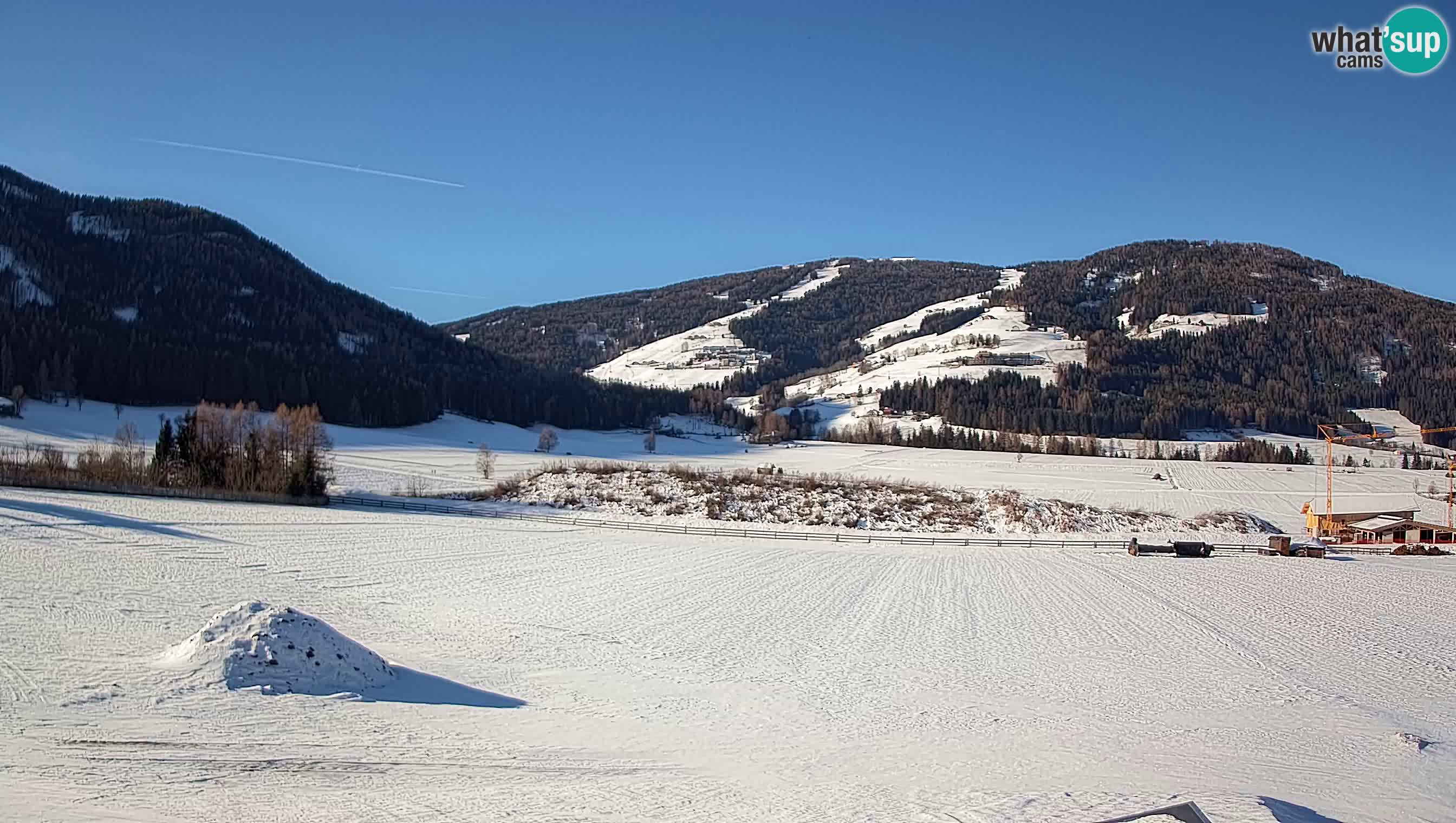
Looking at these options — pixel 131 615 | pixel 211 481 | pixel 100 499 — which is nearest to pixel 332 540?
pixel 100 499

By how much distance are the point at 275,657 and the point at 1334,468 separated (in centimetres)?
11781

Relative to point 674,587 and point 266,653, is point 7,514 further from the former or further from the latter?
point 266,653

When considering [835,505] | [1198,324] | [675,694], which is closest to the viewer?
[675,694]

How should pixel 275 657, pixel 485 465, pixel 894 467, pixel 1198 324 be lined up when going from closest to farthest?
1. pixel 275 657
2. pixel 485 465
3. pixel 894 467
4. pixel 1198 324

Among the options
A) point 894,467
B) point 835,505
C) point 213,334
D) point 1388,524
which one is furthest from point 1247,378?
point 213,334

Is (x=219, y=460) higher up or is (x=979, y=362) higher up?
(x=979, y=362)

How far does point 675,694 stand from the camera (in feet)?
50.5

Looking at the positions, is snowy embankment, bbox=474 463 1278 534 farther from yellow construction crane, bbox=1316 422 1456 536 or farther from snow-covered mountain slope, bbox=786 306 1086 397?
snow-covered mountain slope, bbox=786 306 1086 397

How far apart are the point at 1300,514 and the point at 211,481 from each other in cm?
7557

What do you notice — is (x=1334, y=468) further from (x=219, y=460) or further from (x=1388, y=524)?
(x=219, y=460)

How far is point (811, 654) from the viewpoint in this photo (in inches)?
766

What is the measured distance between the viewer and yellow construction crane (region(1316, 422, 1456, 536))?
198 ft

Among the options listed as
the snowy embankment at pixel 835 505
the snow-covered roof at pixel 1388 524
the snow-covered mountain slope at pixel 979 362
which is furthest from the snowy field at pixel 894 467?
the snow-covered mountain slope at pixel 979 362

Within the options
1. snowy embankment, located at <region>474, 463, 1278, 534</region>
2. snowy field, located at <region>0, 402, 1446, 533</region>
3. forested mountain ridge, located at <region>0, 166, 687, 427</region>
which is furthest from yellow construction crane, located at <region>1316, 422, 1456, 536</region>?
forested mountain ridge, located at <region>0, 166, 687, 427</region>
